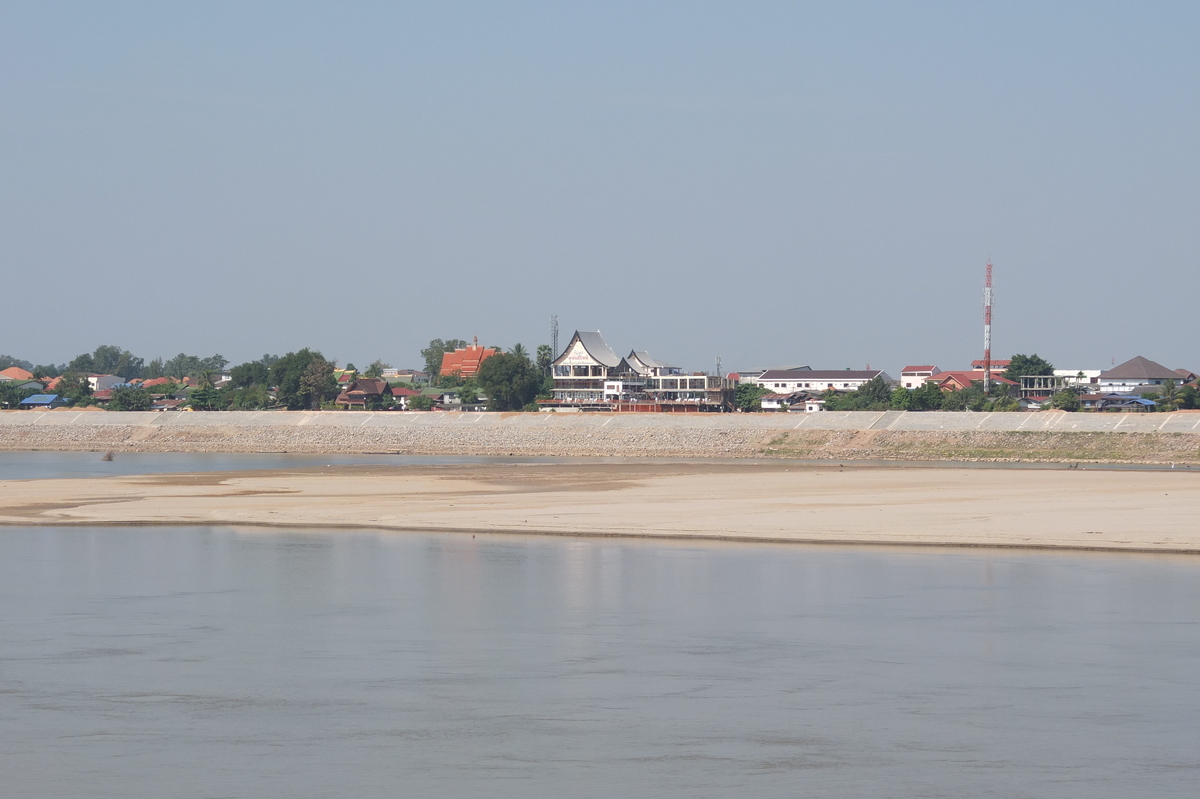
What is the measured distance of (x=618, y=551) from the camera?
2720 centimetres

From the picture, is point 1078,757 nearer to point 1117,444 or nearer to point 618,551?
point 618,551

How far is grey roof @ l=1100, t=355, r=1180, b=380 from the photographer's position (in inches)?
5182

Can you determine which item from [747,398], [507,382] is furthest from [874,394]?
[507,382]

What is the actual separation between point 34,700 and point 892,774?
948 cm

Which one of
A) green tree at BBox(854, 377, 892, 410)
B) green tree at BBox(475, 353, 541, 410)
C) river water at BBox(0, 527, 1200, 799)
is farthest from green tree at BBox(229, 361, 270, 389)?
river water at BBox(0, 527, 1200, 799)

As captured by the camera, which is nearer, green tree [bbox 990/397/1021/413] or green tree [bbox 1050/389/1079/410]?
green tree [bbox 990/397/1021/413]

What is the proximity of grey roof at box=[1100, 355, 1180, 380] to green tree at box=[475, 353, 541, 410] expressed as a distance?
64.2 meters

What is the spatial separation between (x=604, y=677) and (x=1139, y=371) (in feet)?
431

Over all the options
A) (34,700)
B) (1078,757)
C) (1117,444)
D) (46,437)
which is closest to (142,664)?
(34,700)

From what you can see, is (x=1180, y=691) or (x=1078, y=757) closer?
(x=1078, y=757)

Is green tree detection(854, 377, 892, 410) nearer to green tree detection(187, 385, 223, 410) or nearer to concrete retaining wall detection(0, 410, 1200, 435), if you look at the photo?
concrete retaining wall detection(0, 410, 1200, 435)

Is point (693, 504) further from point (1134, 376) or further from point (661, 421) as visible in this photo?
point (1134, 376)

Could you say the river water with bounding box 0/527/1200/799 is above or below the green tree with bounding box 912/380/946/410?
below

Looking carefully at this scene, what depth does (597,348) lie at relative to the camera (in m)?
130
